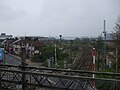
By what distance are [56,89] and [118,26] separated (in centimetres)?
1515

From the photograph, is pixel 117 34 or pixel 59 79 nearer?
pixel 59 79

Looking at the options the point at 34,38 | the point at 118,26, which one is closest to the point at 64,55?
the point at 34,38

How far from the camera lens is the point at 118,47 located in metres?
19.8

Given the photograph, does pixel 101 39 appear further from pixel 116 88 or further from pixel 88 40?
pixel 116 88

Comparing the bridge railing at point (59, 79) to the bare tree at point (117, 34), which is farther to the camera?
the bare tree at point (117, 34)

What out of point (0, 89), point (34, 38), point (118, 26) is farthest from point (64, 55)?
point (0, 89)

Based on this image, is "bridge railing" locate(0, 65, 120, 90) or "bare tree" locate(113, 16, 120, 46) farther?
"bare tree" locate(113, 16, 120, 46)

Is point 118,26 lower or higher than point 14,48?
higher

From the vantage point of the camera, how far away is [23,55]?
27.0ft

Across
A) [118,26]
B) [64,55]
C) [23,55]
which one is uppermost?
[118,26]

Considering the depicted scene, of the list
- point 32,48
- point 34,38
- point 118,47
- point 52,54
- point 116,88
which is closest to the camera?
point 116,88

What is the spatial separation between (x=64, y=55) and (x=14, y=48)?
22.9 meters

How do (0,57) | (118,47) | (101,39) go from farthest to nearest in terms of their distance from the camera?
(101,39)
(0,57)
(118,47)

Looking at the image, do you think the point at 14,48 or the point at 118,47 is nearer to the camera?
the point at 118,47
